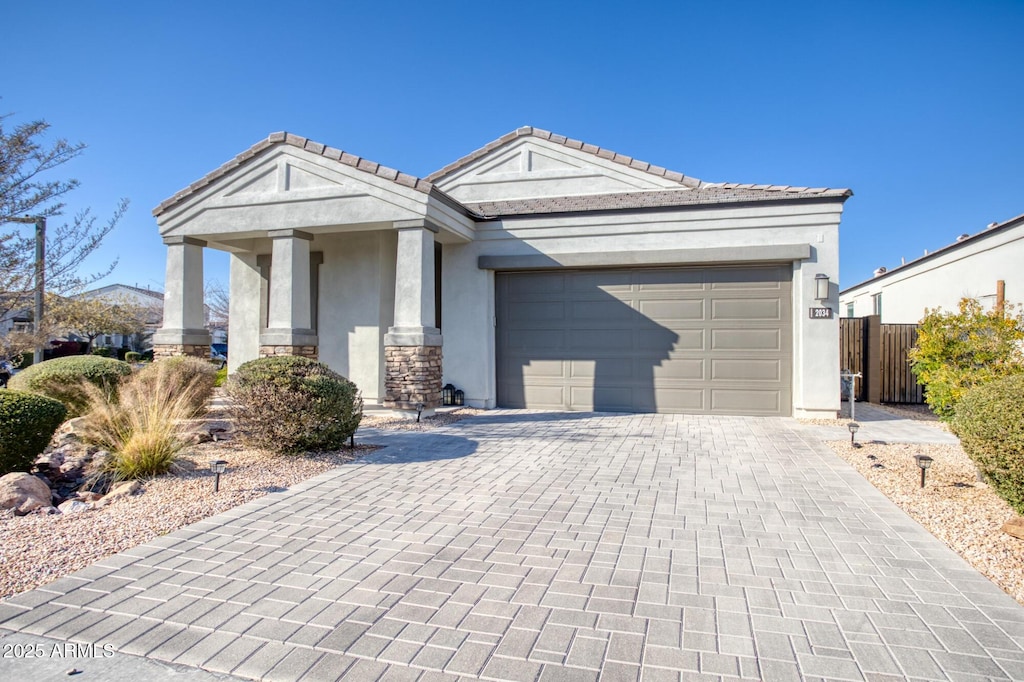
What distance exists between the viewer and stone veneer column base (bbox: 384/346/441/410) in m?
9.88

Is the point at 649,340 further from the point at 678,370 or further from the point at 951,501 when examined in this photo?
the point at 951,501

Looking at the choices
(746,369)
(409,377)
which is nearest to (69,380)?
(409,377)

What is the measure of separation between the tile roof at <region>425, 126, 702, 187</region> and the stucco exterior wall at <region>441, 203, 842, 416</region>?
219 centimetres

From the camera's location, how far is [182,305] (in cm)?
1134

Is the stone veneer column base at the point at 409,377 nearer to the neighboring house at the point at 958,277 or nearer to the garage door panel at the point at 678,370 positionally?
the garage door panel at the point at 678,370

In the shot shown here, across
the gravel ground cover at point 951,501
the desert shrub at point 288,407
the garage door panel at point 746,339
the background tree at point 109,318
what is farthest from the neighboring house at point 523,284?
the background tree at point 109,318

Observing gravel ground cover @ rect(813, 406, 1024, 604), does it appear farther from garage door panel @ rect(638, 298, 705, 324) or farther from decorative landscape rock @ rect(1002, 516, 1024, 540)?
garage door panel @ rect(638, 298, 705, 324)

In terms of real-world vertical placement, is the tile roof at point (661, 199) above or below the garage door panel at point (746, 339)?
above

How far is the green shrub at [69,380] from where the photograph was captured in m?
8.58

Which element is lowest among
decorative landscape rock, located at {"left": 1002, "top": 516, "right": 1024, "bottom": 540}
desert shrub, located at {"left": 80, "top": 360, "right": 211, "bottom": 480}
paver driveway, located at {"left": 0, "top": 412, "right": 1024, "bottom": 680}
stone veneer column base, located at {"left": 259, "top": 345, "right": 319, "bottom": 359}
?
paver driveway, located at {"left": 0, "top": 412, "right": 1024, "bottom": 680}

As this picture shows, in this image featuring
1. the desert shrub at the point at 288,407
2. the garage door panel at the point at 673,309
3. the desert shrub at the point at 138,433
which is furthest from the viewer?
the garage door panel at the point at 673,309

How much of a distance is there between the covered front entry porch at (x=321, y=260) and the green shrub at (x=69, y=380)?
231 cm

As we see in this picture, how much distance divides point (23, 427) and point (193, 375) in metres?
4.02

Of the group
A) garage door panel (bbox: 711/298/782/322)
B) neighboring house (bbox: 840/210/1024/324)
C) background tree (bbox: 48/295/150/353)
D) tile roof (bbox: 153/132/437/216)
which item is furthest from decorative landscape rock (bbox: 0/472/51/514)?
background tree (bbox: 48/295/150/353)
